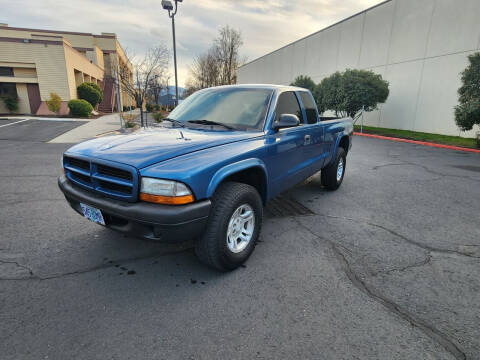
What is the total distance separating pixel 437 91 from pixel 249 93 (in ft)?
49.4

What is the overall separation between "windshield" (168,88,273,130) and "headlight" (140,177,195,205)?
1.24 meters

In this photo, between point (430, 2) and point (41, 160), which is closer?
point (41, 160)

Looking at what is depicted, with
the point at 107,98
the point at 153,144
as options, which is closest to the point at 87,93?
the point at 107,98

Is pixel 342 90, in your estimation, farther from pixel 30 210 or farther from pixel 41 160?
pixel 30 210

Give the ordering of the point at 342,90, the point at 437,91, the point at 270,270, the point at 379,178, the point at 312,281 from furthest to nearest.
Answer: the point at 342,90, the point at 437,91, the point at 379,178, the point at 270,270, the point at 312,281

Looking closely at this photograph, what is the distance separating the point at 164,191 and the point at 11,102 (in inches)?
1062

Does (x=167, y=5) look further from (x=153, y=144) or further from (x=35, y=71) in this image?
(x=35, y=71)

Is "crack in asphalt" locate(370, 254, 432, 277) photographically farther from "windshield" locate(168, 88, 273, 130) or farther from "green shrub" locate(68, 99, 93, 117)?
"green shrub" locate(68, 99, 93, 117)

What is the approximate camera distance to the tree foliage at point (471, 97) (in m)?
9.84

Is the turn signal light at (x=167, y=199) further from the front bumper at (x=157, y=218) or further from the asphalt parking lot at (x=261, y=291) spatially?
the asphalt parking lot at (x=261, y=291)

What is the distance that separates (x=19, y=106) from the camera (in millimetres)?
22219

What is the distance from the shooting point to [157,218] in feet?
6.71

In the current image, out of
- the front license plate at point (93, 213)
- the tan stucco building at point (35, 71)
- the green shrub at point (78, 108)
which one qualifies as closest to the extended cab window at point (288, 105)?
the front license plate at point (93, 213)

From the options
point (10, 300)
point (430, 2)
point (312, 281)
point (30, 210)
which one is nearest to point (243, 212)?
point (312, 281)
